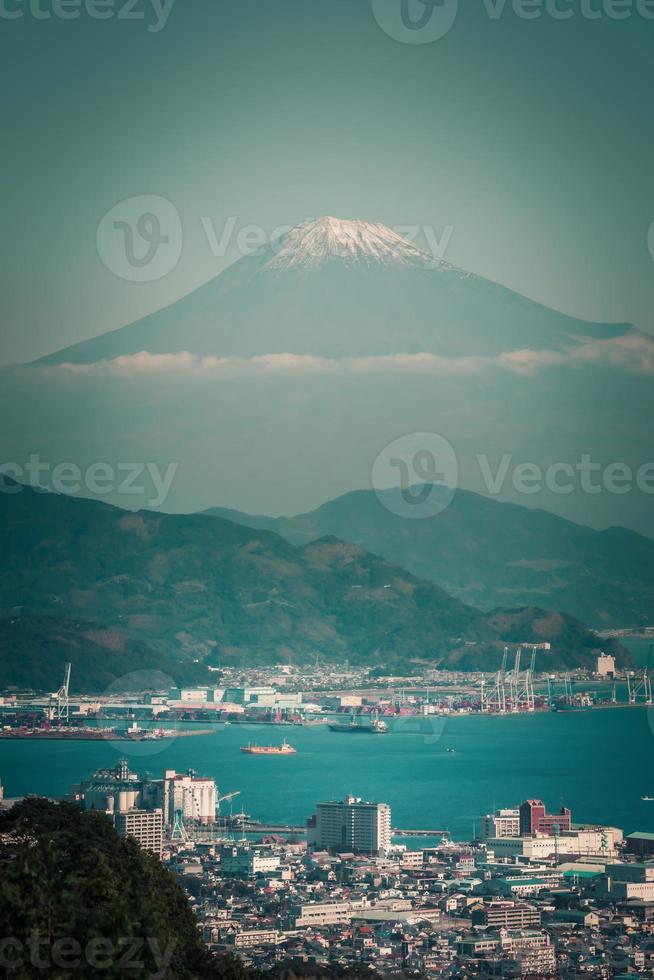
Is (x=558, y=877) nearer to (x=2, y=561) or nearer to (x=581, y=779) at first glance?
(x=581, y=779)

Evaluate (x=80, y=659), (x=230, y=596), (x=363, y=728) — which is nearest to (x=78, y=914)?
(x=363, y=728)

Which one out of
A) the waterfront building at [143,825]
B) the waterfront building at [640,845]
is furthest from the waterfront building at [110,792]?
the waterfront building at [640,845]

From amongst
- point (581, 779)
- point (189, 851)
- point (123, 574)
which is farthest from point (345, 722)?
point (189, 851)

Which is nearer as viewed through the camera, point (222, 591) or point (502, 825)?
point (502, 825)

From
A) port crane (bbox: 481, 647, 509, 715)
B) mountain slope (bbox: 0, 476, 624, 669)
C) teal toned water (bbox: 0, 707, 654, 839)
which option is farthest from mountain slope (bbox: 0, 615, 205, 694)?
port crane (bbox: 481, 647, 509, 715)

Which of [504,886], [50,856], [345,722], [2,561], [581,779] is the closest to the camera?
[50,856]

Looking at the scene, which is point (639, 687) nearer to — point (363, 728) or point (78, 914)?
point (363, 728)
